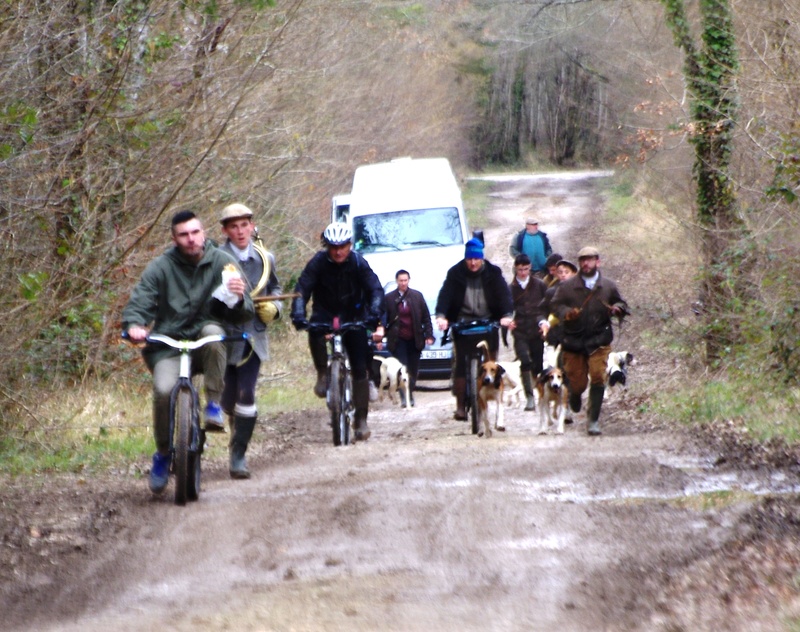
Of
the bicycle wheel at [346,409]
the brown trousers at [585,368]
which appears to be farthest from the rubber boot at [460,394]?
the bicycle wheel at [346,409]

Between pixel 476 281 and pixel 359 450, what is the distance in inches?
Result: 106

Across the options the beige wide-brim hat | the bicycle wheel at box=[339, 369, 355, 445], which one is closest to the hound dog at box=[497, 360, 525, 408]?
the bicycle wheel at box=[339, 369, 355, 445]

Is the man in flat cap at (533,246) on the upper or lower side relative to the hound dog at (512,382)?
upper

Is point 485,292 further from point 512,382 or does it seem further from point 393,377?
point 393,377

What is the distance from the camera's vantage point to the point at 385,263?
20312 millimetres

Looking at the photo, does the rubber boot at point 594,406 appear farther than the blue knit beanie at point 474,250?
No

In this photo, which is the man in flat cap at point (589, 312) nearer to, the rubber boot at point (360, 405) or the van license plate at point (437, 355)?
the rubber boot at point (360, 405)

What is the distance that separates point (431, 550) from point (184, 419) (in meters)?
2.19

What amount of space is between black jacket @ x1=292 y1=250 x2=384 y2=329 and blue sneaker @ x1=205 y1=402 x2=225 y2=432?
2.96m

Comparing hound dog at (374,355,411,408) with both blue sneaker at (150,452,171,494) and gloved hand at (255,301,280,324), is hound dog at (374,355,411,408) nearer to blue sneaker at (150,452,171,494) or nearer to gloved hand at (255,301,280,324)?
gloved hand at (255,301,280,324)

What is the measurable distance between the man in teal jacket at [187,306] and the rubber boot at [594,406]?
18.2 ft

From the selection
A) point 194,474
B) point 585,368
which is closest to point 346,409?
point 585,368

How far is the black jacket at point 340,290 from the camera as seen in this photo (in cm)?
1168

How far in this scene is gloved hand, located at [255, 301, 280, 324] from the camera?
31.7 ft
